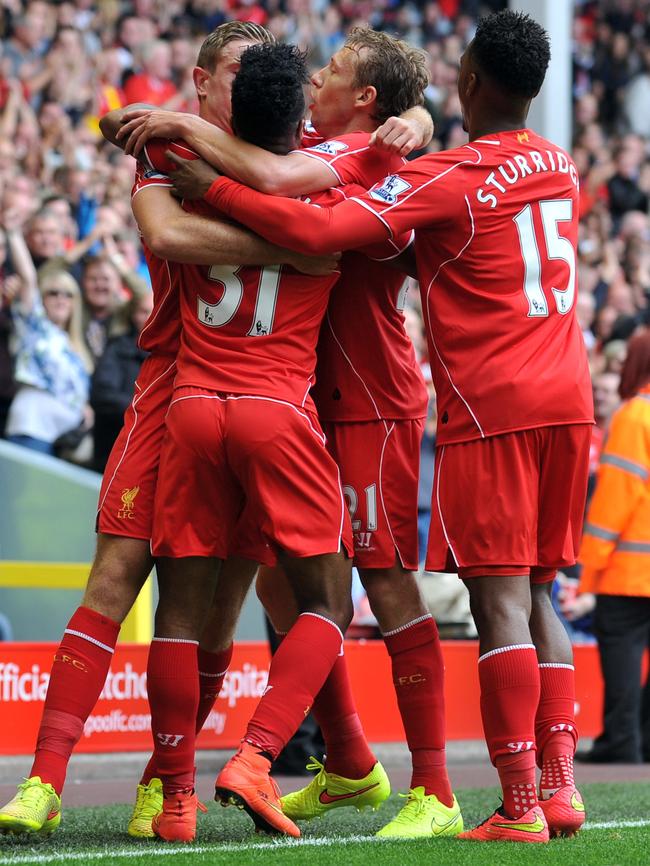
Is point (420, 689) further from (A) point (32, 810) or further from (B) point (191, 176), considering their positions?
(B) point (191, 176)

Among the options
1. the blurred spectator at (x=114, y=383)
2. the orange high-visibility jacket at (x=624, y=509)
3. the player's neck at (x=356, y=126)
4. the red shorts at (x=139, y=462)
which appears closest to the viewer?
the red shorts at (x=139, y=462)

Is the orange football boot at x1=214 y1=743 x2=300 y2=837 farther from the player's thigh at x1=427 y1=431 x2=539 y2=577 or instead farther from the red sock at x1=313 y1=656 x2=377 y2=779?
the player's thigh at x1=427 y1=431 x2=539 y2=577

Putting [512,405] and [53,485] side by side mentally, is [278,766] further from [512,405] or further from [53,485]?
[512,405]

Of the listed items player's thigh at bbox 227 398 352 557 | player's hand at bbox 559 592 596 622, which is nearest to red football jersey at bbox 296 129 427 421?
player's thigh at bbox 227 398 352 557

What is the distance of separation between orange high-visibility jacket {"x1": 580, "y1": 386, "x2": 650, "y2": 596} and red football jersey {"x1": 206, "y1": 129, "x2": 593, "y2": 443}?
3.58 m

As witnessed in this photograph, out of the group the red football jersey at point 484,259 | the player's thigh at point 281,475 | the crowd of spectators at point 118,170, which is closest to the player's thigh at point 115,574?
the player's thigh at point 281,475

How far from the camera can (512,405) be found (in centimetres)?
443

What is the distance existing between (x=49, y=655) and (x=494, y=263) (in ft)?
10.8

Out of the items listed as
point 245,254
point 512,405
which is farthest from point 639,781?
point 245,254

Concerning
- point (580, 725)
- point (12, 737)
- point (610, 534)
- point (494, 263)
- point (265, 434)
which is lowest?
point (580, 725)

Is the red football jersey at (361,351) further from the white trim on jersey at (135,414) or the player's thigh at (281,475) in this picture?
the white trim on jersey at (135,414)

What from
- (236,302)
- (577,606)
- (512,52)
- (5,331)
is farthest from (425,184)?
(577,606)

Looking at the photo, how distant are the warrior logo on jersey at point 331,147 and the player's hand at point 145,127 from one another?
42 cm

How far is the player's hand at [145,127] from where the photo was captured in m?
4.48
